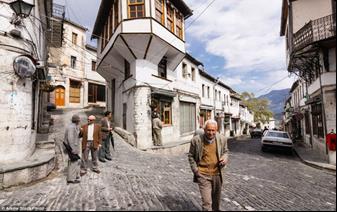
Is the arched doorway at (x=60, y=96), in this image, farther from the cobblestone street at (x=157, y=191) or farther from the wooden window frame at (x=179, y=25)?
the cobblestone street at (x=157, y=191)

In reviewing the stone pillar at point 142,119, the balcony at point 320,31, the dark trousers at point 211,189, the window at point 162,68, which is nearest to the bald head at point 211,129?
the dark trousers at point 211,189

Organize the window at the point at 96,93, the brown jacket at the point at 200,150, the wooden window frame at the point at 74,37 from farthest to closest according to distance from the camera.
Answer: the window at the point at 96,93, the wooden window frame at the point at 74,37, the brown jacket at the point at 200,150

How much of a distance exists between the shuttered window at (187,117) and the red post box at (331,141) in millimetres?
13333

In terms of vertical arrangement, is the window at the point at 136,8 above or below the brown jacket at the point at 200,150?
above

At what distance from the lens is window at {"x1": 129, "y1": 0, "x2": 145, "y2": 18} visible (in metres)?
10.5

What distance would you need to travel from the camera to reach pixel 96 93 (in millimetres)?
23688

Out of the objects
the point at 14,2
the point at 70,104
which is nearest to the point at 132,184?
the point at 14,2

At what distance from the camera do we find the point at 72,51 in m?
21.5

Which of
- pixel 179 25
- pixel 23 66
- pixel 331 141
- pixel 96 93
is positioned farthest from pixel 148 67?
pixel 96 93

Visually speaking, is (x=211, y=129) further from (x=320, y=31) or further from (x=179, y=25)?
(x=179, y=25)

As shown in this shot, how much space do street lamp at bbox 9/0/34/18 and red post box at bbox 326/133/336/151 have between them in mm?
7986

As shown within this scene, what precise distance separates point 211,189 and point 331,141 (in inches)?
74.7

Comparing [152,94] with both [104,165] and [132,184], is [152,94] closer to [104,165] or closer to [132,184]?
[104,165]

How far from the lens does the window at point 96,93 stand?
23.0 meters
